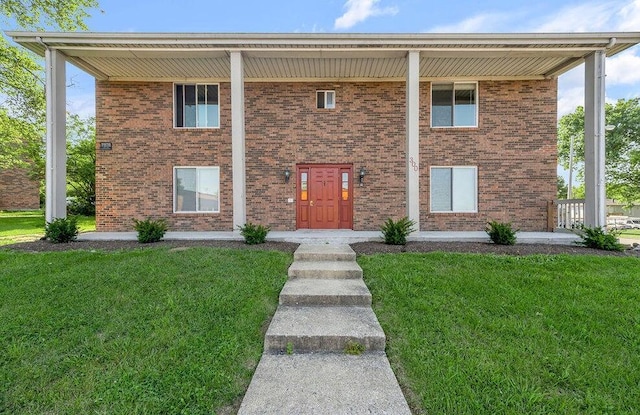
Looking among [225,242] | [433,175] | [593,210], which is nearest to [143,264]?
[225,242]

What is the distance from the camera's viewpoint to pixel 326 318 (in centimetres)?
355

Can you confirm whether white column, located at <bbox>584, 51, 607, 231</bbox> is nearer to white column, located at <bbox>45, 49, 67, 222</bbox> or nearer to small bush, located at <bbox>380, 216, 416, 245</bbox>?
small bush, located at <bbox>380, 216, 416, 245</bbox>

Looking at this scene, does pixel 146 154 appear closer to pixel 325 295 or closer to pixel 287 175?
pixel 287 175

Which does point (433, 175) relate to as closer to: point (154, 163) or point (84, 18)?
point (154, 163)

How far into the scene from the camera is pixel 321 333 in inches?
124

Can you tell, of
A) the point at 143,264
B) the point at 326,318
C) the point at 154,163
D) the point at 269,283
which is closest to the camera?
the point at 326,318

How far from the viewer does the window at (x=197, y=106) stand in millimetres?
9477

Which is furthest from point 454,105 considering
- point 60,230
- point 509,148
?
point 60,230

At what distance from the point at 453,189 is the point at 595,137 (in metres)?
3.41

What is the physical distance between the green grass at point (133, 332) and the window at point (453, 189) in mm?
6058

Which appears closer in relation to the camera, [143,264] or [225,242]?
[143,264]

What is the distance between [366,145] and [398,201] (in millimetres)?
1904

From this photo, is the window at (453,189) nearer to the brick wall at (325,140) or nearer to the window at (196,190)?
the brick wall at (325,140)

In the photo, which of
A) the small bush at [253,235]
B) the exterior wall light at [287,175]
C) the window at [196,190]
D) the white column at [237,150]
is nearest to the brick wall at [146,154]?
the window at [196,190]
